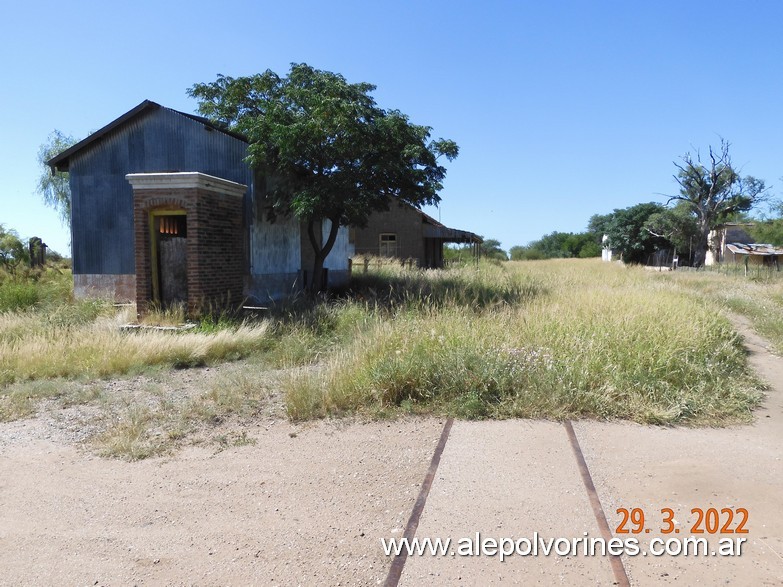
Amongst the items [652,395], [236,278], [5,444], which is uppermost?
[236,278]

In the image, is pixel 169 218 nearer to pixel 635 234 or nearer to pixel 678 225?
pixel 678 225

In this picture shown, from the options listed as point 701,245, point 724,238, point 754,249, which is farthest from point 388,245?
point 724,238

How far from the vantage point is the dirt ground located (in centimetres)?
304

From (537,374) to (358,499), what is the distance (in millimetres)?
2775

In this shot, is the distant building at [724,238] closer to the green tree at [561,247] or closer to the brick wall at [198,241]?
the green tree at [561,247]

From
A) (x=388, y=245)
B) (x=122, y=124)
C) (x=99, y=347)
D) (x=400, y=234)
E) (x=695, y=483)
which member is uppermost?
(x=122, y=124)

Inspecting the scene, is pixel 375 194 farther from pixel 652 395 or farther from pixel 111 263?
pixel 652 395

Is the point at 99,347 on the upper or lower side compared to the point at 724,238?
lower

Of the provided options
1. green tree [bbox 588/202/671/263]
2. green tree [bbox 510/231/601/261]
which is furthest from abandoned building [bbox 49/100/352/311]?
green tree [bbox 510/231/601/261]

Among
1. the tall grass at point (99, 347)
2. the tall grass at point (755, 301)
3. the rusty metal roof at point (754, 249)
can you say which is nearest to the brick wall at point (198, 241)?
the tall grass at point (99, 347)

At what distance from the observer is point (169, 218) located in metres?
12.4

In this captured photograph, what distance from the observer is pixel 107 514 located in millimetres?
3791

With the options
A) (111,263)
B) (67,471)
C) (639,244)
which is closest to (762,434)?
(67,471)

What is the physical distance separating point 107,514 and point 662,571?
3484 mm
